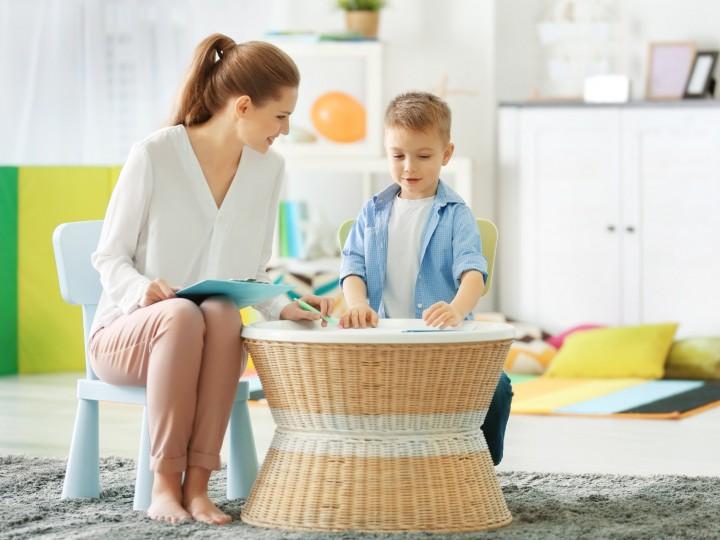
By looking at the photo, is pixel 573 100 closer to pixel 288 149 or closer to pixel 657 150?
pixel 657 150

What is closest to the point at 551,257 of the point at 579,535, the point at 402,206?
the point at 402,206

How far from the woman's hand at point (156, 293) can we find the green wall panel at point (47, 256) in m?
2.86

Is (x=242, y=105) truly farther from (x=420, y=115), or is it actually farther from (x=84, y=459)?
(x=84, y=459)

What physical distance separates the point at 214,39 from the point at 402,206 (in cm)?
50

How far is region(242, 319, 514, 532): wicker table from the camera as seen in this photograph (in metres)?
2.20

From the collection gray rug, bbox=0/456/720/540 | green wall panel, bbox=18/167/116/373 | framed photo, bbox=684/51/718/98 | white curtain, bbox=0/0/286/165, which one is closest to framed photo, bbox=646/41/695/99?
framed photo, bbox=684/51/718/98

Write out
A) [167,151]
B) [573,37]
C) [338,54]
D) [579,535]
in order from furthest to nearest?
[573,37] < [338,54] < [167,151] < [579,535]

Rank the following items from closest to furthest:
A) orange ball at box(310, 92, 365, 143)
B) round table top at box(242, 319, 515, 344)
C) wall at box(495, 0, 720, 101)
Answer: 1. round table top at box(242, 319, 515, 344)
2. orange ball at box(310, 92, 365, 143)
3. wall at box(495, 0, 720, 101)

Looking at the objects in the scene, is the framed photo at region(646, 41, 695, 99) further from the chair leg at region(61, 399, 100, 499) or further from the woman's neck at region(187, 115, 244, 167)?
the chair leg at region(61, 399, 100, 499)

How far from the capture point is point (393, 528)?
221cm

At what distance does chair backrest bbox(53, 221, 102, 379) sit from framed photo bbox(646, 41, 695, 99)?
339 cm

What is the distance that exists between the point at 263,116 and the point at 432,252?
43 cm

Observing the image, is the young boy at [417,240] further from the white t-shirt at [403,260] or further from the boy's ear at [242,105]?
the boy's ear at [242,105]

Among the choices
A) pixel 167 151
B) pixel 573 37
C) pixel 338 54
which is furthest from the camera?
pixel 573 37
